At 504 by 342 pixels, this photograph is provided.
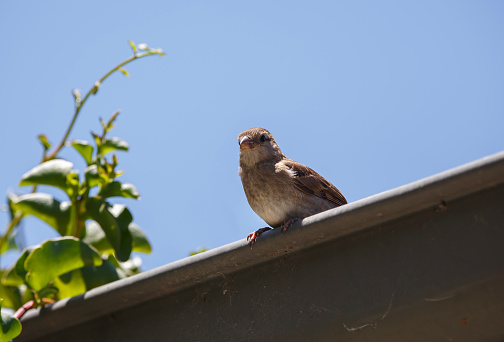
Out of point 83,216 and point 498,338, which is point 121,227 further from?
Result: point 498,338

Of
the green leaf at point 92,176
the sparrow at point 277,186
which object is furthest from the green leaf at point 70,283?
the sparrow at point 277,186

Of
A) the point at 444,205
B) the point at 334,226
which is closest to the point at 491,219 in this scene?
the point at 444,205

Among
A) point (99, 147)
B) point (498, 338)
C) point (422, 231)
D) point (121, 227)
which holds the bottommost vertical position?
point (498, 338)

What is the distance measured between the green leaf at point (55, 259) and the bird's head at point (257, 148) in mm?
1221

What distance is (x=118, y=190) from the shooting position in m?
2.56

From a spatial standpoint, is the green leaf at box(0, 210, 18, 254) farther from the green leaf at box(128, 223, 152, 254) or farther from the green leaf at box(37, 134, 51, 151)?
the green leaf at box(128, 223, 152, 254)

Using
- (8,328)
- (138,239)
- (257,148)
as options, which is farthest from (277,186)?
(8,328)

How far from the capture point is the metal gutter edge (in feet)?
5.05

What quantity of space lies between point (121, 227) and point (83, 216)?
0.60 ft

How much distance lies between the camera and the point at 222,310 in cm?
199

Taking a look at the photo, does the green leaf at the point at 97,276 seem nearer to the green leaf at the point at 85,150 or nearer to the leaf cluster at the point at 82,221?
the leaf cluster at the point at 82,221

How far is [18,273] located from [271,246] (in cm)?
106

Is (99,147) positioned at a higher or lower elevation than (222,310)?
higher

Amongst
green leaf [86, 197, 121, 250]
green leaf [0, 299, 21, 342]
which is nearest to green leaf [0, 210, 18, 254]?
green leaf [86, 197, 121, 250]
